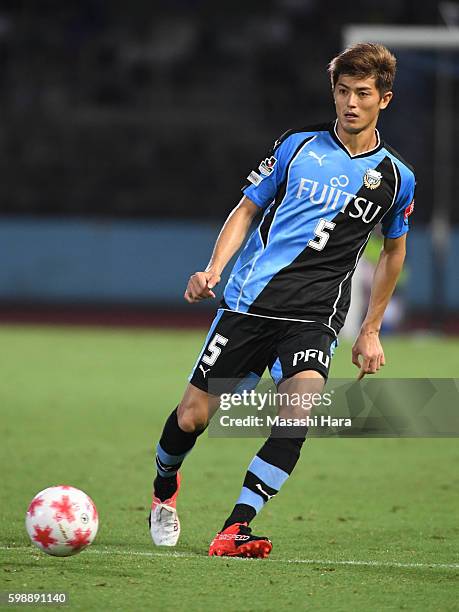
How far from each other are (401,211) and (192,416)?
49.0 inches

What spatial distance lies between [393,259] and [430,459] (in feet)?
11.3

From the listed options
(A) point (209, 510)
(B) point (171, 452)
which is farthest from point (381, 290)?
(A) point (209, 510)

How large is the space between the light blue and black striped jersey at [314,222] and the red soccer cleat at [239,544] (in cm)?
89

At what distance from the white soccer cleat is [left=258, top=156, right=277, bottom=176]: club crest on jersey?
1514mm

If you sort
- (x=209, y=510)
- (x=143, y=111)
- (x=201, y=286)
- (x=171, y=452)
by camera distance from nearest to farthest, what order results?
(x=201, y=286) → (x=171, y=452) → (x=209, y=510) → (x=143, y=111)

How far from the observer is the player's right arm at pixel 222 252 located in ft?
16.0

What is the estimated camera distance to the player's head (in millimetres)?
4918

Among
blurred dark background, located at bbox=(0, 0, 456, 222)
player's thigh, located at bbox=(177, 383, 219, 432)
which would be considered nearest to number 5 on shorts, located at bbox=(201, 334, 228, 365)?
player's thigh, located at bbox=(177, 383, 219, 432)

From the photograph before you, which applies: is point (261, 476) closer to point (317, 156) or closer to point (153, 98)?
point (317, 156)

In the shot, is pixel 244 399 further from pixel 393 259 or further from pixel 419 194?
pixel 419 194

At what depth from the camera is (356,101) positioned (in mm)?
4941

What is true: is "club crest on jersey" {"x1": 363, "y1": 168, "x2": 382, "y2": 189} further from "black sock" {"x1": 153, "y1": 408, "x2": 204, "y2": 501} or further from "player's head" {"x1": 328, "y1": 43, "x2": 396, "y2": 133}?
"black sock" {"x1": 153, "y1": 408, "x2": 204, "y2": 501}

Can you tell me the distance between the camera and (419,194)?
2288 centimetres

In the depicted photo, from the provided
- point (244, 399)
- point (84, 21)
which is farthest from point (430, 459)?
point (84, 21)
